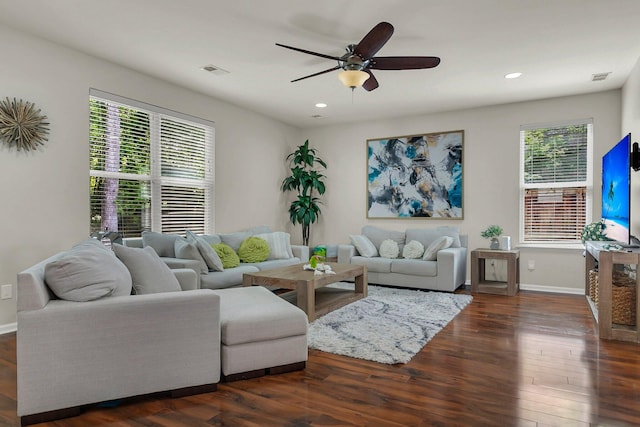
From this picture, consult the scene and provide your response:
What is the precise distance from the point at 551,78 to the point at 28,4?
5.09 m

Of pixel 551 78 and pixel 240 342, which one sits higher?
pixel 551 78

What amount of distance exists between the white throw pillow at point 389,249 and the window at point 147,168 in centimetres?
249

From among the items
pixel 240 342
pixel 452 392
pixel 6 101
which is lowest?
pixel 452 392

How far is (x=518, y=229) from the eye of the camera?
561cm

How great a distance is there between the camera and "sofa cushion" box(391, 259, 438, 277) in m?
5.23

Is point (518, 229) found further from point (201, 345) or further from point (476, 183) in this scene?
point (201, 345)

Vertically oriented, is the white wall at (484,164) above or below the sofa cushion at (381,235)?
above

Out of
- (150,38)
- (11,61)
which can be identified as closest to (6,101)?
(11,61)

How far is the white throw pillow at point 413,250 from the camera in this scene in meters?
5.57

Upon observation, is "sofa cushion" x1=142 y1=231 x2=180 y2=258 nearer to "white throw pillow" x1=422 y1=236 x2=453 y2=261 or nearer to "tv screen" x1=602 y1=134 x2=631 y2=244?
"white throw pillow" x1=422 y1=236 x2=453 y2=261

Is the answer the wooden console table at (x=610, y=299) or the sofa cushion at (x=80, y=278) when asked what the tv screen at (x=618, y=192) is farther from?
the sofa cushion at (x=80, y=278)

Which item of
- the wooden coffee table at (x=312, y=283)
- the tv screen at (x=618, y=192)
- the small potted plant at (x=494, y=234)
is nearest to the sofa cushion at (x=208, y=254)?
the wooden coffee table at (x=312, y=283)

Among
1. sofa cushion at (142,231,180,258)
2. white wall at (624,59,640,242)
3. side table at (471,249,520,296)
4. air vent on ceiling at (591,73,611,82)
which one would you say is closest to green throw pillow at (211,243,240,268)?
sofa cushion at (142,231,180,258)

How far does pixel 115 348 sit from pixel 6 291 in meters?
2.11
